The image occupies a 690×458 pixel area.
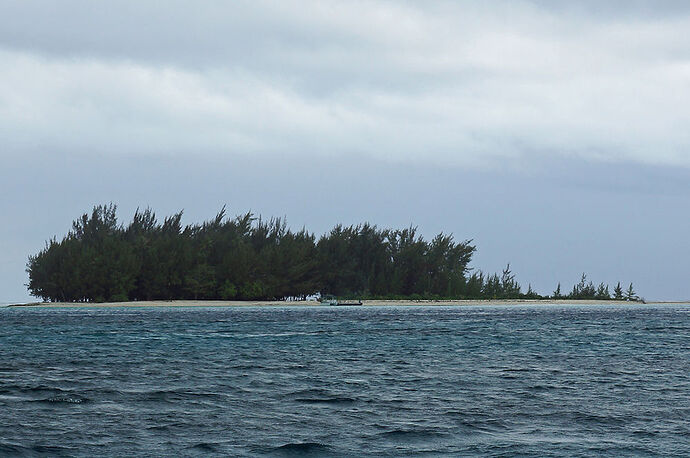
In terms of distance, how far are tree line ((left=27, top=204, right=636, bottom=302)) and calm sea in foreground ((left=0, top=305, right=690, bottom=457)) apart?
98904 millimetres

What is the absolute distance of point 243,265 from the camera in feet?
486

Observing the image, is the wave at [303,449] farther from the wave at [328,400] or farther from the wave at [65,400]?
the wave at [65,400]

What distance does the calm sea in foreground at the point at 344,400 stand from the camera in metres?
17.3

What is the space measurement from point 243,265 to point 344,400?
126m

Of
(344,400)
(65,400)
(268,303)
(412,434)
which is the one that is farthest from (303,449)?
(268,303)

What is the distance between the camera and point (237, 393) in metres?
25.2

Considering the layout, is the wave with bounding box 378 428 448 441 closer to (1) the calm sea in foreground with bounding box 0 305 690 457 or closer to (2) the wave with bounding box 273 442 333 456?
(1) the calm sea in foreground with bounding box 0 305 690 457

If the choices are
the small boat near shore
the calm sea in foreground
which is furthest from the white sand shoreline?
the calm sea in foreground

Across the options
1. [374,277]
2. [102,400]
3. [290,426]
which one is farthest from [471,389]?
[374,277]

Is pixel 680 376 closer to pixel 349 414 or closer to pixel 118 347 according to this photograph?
pixel 349 414

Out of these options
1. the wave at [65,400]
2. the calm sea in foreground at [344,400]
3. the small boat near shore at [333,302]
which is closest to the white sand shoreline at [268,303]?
the small boat near shore at [333,302]

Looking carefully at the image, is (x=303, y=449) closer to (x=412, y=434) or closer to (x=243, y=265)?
(x=412, y=434)

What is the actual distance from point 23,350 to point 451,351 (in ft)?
71.5

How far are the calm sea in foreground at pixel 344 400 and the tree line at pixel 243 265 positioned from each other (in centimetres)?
9890
